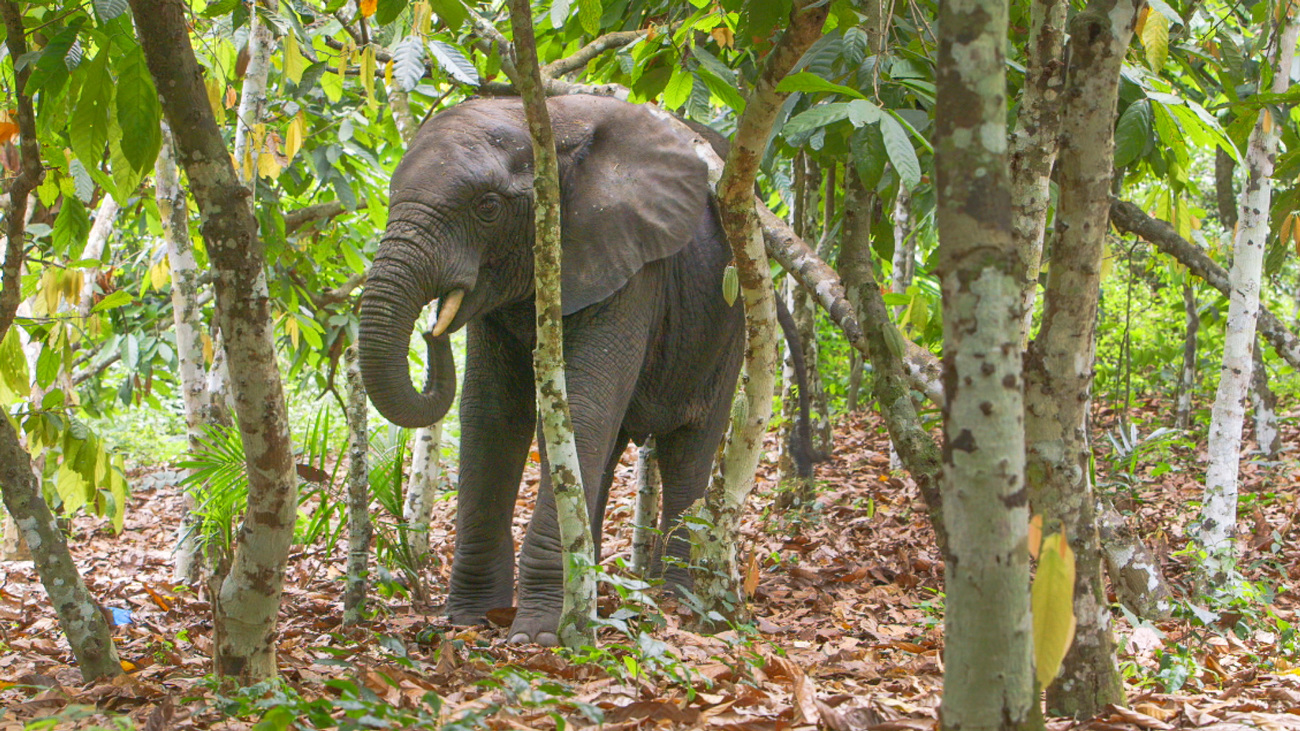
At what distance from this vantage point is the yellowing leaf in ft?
13.3

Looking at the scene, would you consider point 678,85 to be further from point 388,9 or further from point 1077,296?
point 1077,296

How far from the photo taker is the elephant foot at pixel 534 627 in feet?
14.7

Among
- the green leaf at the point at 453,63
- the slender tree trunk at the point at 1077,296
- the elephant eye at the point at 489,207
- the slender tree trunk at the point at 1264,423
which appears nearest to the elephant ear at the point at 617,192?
the elephant eye at the point at 489,207

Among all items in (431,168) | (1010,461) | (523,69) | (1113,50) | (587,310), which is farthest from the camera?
(587,310)

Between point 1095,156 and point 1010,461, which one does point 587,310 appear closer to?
point 1095,156

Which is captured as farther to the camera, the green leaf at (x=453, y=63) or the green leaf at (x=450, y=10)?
the green leaf at (x=453, y=63)

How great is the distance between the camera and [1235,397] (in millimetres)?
4973

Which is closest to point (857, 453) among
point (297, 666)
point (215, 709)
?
point (297, 666)

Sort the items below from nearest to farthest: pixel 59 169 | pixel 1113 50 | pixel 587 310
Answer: pixel 1113 50 < pixel 59 169 < pixel 587 310

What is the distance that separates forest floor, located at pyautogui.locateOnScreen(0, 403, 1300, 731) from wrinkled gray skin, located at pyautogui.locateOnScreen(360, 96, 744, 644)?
49 centimetres

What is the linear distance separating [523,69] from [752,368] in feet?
4.70

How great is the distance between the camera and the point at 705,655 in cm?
373

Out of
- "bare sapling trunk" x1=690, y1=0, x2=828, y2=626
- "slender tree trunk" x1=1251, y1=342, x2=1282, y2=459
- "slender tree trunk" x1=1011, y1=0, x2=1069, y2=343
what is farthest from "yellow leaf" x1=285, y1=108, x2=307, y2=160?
"slender tree trunk" x1=1251, y1=342, x2=1282, y2=459

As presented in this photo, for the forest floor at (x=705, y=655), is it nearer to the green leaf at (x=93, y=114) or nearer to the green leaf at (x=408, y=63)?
the green leaf at (x=93, y=114)
